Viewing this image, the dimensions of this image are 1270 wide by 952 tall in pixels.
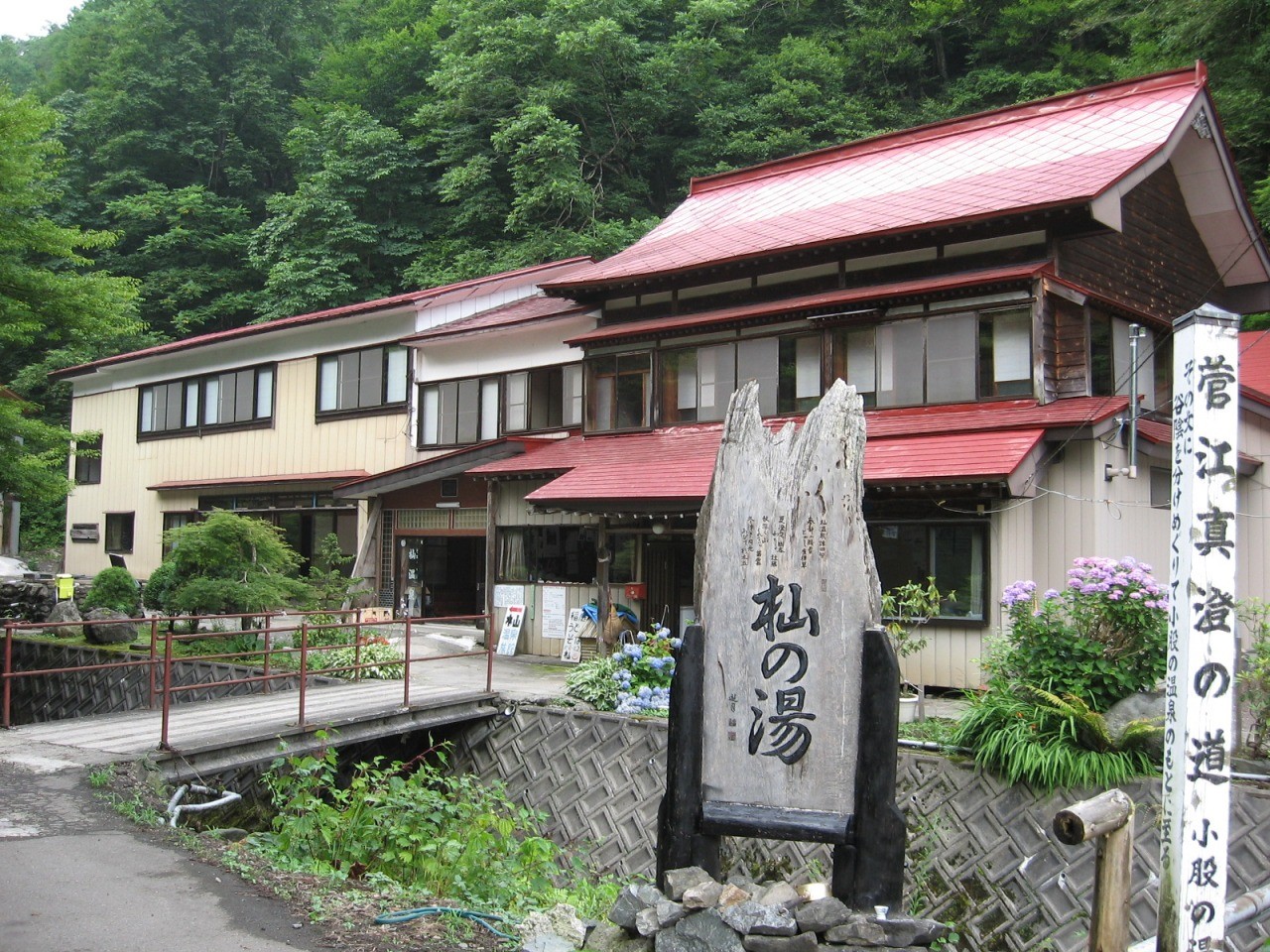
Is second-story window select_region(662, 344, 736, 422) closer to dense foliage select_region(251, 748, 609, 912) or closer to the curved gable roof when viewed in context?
the curved gable roof

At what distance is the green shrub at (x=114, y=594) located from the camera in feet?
62.0

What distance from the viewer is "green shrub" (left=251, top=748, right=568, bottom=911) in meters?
6.56

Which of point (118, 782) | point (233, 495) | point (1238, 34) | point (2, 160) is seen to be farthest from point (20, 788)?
point (1238, 34)

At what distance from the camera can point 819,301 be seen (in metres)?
15.6

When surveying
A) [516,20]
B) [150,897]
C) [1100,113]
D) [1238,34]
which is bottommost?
[150,897]

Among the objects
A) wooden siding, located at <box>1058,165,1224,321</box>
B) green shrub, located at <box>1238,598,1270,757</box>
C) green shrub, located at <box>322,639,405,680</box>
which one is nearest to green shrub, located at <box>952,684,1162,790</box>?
green shrub, located at <box>1238,598,1270,757</box>

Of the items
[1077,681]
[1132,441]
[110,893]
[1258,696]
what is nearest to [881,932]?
[110,893]

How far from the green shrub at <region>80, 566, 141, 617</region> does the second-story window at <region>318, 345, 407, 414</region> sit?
655 cm

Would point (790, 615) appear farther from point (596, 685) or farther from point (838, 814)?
point (596, 685)

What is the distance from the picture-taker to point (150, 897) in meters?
5.84

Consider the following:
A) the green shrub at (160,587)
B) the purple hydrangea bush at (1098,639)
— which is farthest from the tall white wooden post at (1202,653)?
the green shrub at (160,587)

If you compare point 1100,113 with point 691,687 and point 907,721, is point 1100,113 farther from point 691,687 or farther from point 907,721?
point 691,687

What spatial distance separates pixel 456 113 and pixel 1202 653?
32.9 m

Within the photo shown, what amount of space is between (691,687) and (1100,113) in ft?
49.3
